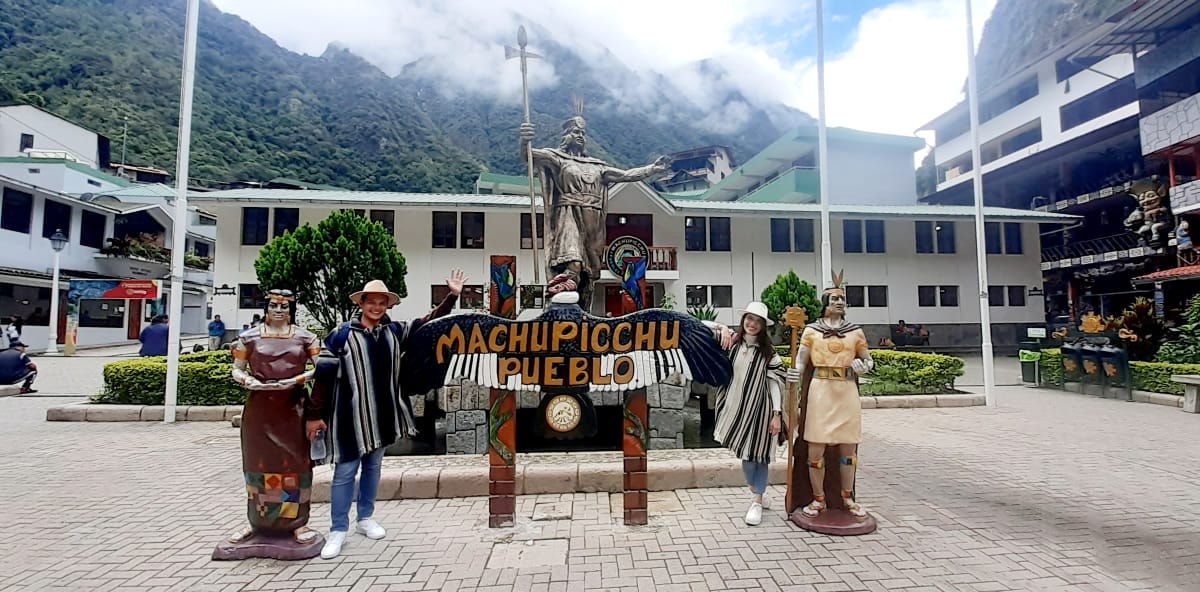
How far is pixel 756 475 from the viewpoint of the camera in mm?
4695

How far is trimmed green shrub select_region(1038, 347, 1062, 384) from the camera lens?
502 inches

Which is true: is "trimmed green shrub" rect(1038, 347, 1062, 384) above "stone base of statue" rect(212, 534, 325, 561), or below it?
above

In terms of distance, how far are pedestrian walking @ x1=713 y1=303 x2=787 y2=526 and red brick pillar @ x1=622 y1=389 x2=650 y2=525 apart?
66 centimetres

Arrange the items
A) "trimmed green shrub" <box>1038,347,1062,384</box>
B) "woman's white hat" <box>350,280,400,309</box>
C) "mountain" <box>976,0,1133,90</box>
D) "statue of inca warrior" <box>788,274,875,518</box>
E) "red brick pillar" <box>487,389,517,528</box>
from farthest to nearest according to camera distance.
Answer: "mountain" <box>976,0,1133,90</box>, "trimmed green shrub" <box>1038,347,1062,384</box>, "red brick pillar" <box>487,389,517,528</box>, "statue of inca warrior" <box>788,274,875,518</box>, "woman's white hat" <box>350,280,400,309</box>

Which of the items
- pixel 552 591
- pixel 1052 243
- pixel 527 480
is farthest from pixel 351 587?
pixel 1052 243

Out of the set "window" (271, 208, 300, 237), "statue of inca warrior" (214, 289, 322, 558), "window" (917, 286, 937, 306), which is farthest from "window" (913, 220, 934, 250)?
"statue of inca warrior" (214, 289, 322, 558)

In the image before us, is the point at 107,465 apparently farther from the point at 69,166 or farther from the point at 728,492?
the point at 69,166

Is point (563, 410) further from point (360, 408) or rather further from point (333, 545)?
point (333, 545)

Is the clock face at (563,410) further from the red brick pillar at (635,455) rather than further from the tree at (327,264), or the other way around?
the tree at (327,264)

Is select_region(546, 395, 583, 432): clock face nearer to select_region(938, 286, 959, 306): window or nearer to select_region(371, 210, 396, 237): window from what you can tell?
select_region(371, 210, 396, 237): window

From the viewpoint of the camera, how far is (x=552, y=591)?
3471mm

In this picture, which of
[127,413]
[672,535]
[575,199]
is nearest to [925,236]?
[575,199]

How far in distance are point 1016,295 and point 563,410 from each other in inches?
1040

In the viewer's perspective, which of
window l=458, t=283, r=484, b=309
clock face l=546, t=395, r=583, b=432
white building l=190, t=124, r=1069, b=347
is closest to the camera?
clock face l=546, t=395, r=583, b=432
